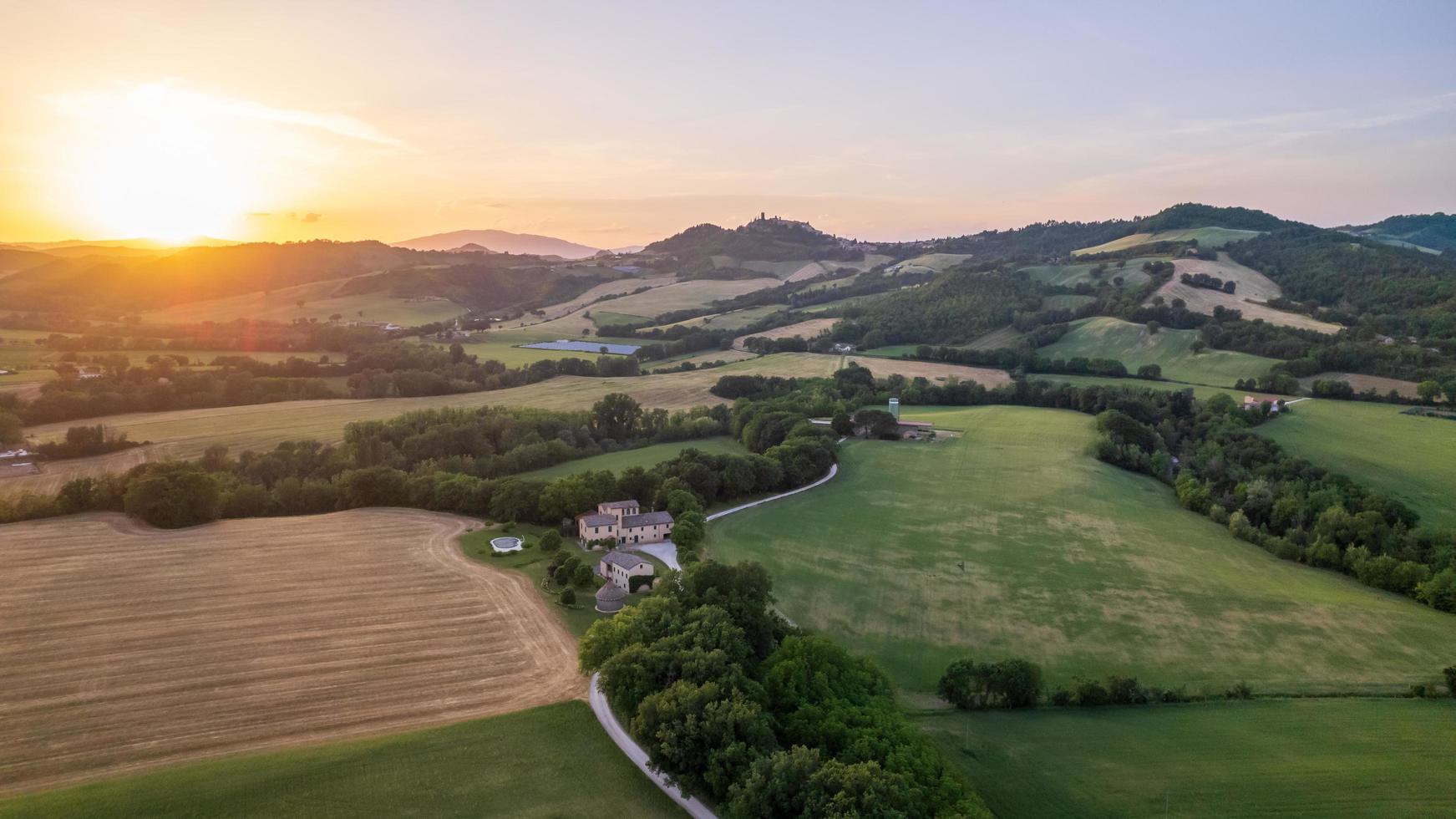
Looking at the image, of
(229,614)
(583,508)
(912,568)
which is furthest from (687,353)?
(229,614)

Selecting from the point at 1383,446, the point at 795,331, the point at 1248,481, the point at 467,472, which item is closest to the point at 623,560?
the point at 467,472

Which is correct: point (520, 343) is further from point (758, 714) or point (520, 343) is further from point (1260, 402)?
point (758, 714)

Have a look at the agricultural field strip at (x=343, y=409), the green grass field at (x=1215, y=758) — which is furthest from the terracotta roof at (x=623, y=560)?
the agricultural field strip at (x=343, y=409)

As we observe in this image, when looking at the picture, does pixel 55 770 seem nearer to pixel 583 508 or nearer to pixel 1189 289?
pixel 583 508

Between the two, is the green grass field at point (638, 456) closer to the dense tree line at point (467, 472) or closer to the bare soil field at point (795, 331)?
the dense tree line at point (467, 472)

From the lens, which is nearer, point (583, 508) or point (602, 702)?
point (602, 702)
